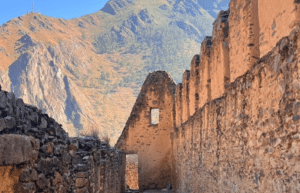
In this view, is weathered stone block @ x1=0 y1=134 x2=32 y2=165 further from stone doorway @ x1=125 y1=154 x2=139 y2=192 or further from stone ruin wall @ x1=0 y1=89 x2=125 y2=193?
stone doorway @ x1=125 y1=154 x2=139 y2=192

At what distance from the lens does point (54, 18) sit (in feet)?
265

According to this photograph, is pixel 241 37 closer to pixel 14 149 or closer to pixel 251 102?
pixel 251 102

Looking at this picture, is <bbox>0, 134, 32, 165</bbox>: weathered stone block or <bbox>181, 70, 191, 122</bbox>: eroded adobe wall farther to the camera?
<bbox>181, 70, 191, 122</bbox>: eroded adobe wall

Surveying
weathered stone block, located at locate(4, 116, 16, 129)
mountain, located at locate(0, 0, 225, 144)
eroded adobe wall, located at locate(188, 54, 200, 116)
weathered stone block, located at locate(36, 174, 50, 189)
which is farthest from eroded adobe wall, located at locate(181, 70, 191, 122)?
mountain, located at locate(0, 0, 225, 144)

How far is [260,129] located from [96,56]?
73.5 metres

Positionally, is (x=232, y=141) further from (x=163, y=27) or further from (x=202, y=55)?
(x=163, y=27)

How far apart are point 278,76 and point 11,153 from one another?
2.82 meters

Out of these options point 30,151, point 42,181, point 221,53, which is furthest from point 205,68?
point 30,151

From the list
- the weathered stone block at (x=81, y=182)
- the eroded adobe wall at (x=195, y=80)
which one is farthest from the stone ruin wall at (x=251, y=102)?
the weathered stone block at (x=81, y=182)

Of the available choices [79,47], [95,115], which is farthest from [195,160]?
[79,47]

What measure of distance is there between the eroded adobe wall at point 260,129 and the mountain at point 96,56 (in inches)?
1500

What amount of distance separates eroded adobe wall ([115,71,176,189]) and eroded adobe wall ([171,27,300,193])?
9.81 m

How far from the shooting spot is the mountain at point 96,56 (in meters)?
56.4

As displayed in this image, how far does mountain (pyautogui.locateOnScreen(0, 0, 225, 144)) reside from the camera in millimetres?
56406
